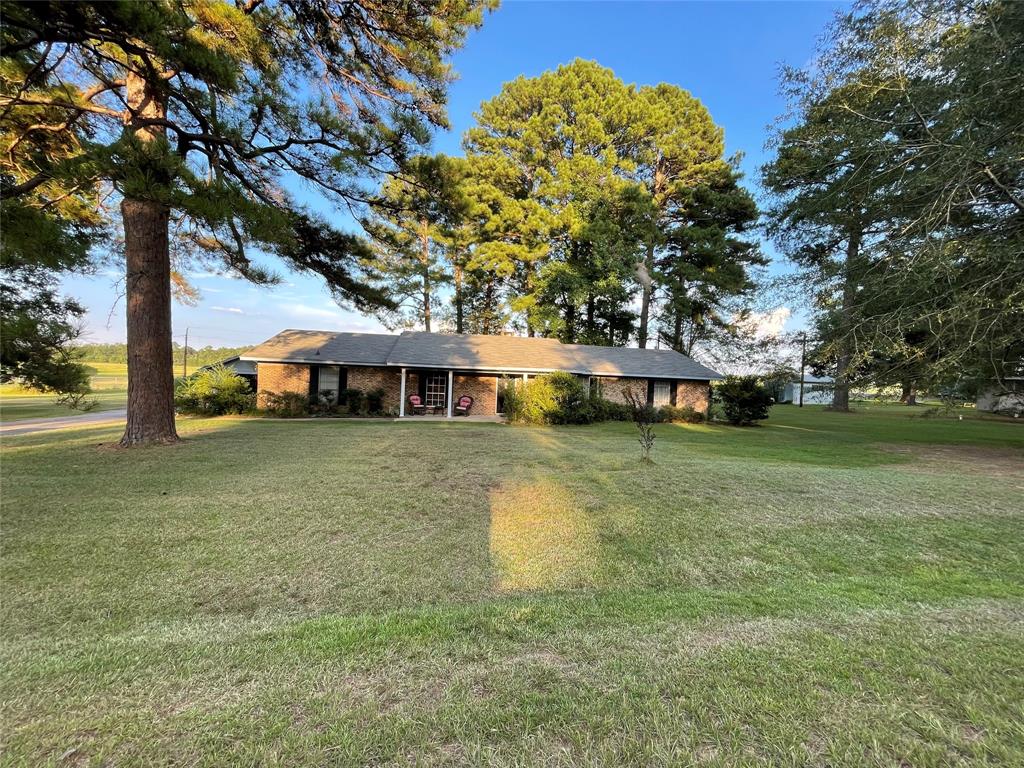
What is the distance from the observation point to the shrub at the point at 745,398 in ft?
58.0

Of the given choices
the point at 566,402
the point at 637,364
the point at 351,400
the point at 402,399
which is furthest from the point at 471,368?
the point at 637,364

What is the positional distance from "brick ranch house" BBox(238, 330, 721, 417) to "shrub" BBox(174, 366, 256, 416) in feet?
2.33

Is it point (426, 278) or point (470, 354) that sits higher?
point (426, 278)

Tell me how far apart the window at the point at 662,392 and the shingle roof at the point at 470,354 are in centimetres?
54

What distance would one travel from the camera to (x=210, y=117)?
6609 mm

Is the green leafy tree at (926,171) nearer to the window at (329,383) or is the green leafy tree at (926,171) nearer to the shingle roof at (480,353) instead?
the shingle roof at (480,353)

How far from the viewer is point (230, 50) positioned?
622 cm

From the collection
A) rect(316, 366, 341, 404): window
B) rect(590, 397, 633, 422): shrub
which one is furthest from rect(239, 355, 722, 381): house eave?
rect(590, 397, 633, 422): shrub

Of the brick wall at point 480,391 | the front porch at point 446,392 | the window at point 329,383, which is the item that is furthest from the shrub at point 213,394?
the brick wall at point 480,391

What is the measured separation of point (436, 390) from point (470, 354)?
2.16 m

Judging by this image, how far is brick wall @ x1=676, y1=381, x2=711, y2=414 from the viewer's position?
2003 cm

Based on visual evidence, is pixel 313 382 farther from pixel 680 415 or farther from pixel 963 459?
pixel 963 459

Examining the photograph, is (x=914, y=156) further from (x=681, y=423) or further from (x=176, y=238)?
(x=176, y=238)

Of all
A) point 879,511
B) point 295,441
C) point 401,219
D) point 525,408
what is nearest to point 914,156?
point 879,511
